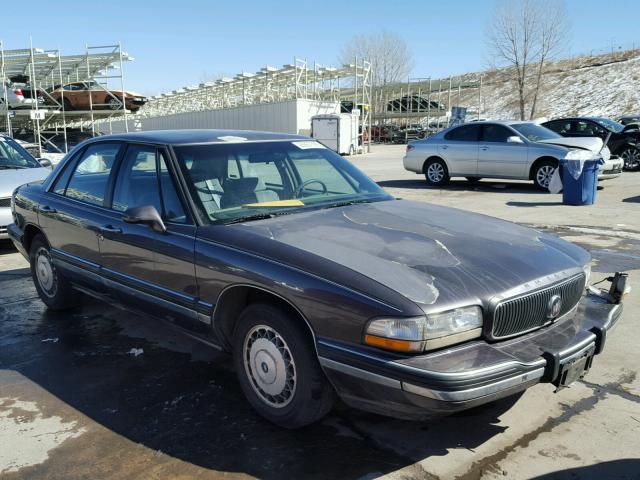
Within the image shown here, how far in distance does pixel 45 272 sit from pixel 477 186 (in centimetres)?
1138

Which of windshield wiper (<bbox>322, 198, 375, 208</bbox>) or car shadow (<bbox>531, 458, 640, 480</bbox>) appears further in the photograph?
windshield wiper (<bbox>322, 198, 375, 208</bbox>)

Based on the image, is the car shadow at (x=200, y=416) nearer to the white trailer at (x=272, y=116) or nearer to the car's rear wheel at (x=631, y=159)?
the car's rear wheel at (x=631, y=159)

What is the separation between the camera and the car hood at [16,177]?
7.52 m

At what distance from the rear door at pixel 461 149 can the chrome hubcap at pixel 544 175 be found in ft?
5.02

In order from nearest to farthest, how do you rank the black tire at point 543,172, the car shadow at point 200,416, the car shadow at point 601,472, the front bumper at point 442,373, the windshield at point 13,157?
the front bumper at point 442,373 < the car shadow at point 601,472 < the car shadow at point 200,416 < the windshield at point 13,157 < the black tire at point 543,172

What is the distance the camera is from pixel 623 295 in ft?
11.4

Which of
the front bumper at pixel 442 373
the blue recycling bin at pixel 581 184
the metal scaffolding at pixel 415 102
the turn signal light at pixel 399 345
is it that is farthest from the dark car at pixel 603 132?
the metal scaffolding at pixel 415 102

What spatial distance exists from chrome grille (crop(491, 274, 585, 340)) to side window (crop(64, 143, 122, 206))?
119 inches

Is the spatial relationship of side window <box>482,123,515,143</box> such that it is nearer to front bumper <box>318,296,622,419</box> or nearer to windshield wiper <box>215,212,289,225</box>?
windshield wiper <box>215,212,289,225</box>

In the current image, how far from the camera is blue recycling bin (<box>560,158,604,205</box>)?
10.7 meters

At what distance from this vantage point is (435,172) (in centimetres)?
1453

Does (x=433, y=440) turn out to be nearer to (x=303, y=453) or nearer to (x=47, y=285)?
(x=303, y=453)

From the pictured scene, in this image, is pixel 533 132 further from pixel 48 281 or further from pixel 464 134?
pixel 48 281

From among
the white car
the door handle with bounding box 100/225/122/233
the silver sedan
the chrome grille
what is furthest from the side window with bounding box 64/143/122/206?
the silver sedan
